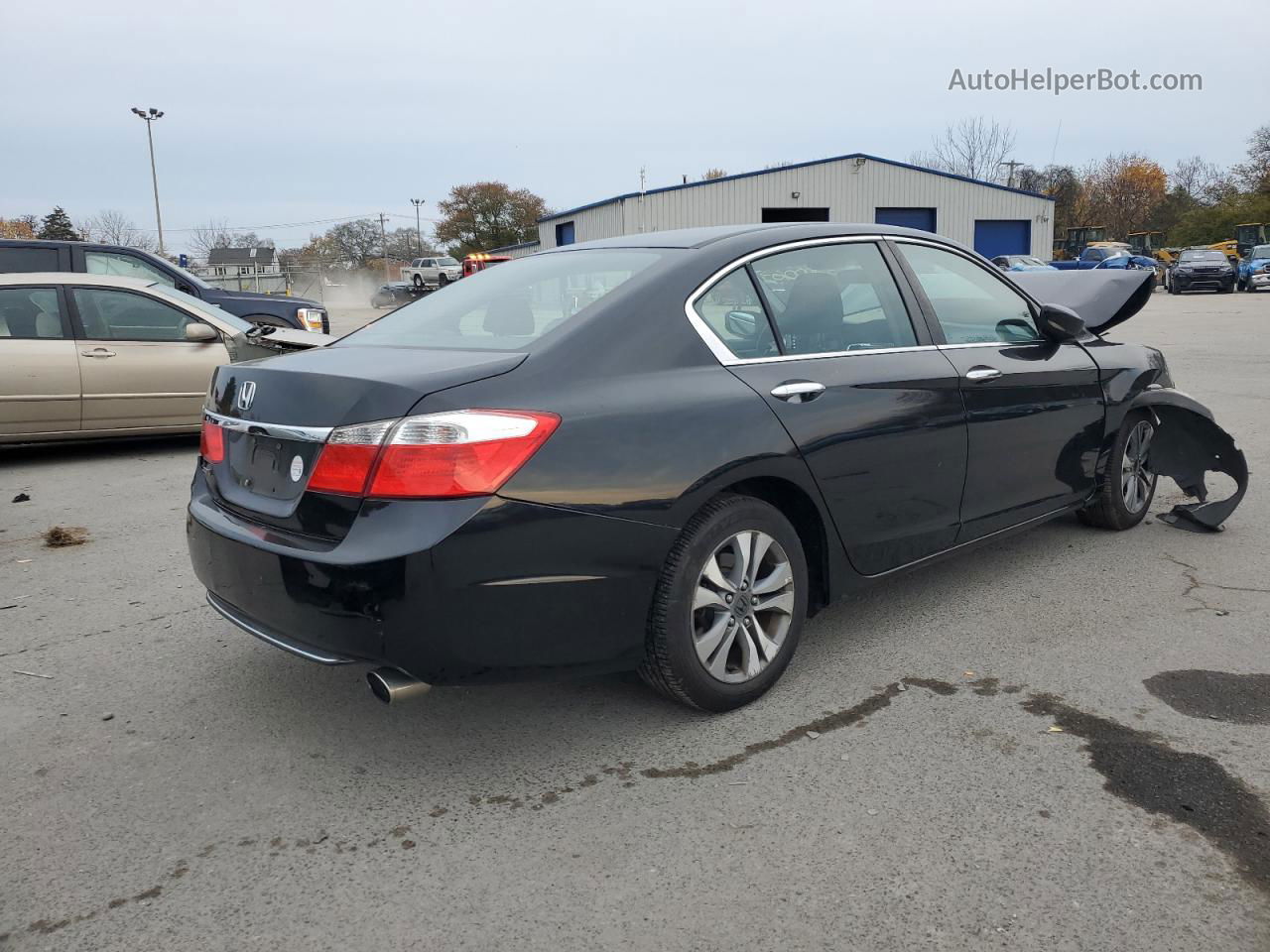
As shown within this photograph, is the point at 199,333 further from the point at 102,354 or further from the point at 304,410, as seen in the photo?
the point at 304,410

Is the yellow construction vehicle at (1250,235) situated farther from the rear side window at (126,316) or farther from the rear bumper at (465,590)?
the rear bumper at (465,590)

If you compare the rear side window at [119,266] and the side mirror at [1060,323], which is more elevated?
the rear side window at [119,266]

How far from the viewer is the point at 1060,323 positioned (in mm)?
4566

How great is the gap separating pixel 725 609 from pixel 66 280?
24.4 feet

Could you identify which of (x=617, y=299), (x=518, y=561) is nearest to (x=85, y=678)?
(x=518, y=561)

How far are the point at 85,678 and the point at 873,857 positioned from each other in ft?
9.42

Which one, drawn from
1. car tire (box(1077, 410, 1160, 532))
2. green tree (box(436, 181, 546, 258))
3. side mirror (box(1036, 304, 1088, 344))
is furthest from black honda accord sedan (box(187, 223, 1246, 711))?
green tree (box(436, 181, 546, 258))

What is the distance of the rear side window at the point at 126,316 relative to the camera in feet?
27.9

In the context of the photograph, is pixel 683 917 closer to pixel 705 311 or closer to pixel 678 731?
pixel 678 731

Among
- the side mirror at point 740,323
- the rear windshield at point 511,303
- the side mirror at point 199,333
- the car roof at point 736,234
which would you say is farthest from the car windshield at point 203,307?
the side mirror at point 740,323

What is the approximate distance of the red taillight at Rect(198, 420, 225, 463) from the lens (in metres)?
3.34

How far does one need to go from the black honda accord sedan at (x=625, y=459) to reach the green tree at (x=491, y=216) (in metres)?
83.3

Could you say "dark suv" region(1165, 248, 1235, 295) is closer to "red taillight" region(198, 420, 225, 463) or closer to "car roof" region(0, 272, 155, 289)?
"car roof" region(0, 272, 155, 289)

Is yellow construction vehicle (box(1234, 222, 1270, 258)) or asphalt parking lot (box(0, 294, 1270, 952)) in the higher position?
yellow construction vehicle (box(1234, 222, 1270, 258))
